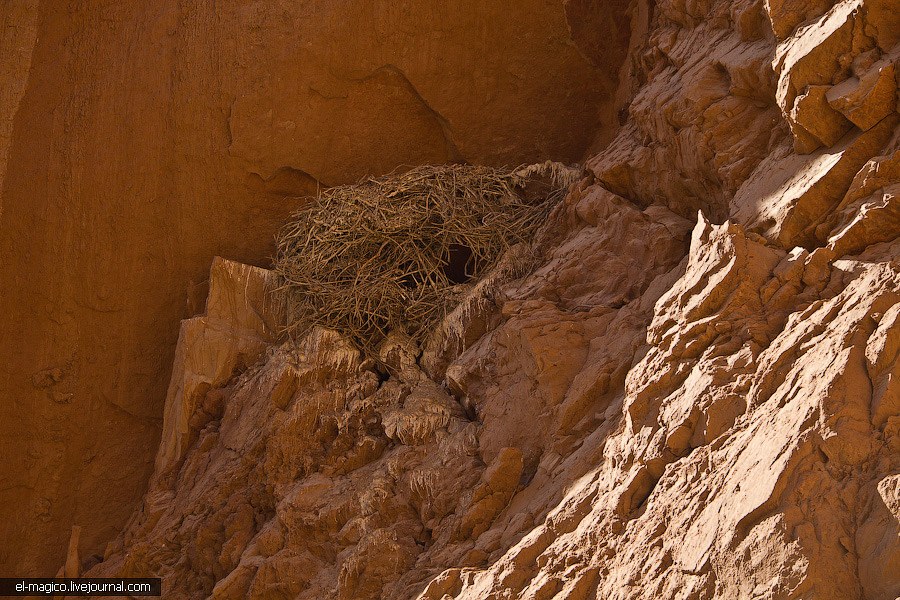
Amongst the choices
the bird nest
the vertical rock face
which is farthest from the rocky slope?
the vertical rock face

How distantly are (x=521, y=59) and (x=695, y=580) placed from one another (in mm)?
4547

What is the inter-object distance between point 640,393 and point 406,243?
255 cm

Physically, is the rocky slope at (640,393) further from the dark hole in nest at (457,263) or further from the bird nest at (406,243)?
the dark hole in nest at (457,263)

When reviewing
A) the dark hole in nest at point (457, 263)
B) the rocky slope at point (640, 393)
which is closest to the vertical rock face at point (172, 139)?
the rocky slope at point (640, 393)

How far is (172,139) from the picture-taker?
6.86 m

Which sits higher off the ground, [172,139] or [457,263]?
[172,139]

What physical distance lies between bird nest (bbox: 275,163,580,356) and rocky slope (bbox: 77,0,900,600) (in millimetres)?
207

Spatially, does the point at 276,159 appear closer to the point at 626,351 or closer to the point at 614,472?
the point at 626,351

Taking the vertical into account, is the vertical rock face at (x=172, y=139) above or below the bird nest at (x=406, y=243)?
above

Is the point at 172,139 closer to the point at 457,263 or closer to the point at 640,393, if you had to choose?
the point at 457,263

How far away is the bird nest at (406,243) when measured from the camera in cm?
595

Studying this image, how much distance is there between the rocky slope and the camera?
309cm

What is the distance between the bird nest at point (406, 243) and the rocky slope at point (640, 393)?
0.68 feet

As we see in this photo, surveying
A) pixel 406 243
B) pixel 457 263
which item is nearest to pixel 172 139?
pixel 406 243
